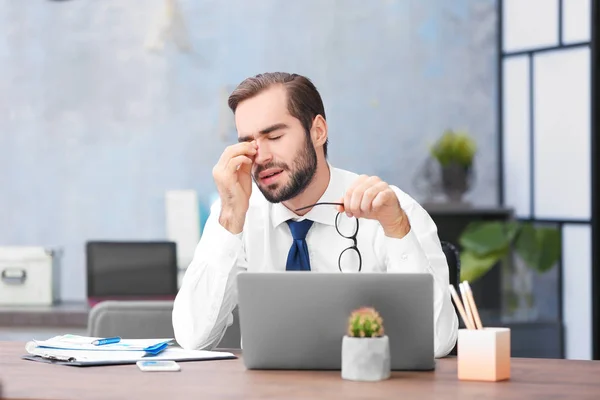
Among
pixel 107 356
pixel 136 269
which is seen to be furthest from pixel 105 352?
pixel 136 269

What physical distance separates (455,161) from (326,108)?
81 cm

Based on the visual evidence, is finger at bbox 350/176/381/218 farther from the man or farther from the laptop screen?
the laptop screen

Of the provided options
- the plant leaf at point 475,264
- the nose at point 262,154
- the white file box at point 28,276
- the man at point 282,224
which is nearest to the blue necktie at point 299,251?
the man at point 282,224

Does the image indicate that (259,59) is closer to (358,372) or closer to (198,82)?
(198,82)

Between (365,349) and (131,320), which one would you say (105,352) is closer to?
(131,320)

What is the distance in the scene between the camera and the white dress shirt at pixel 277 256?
2254 millimetres

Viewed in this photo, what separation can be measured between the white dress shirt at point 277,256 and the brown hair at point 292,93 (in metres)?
→ 0.17

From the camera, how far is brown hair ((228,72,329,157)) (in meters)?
2.53

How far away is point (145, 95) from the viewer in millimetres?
5812

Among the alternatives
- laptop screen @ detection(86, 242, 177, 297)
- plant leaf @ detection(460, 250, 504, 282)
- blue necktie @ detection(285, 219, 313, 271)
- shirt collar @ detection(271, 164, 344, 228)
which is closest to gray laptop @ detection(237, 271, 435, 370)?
blue necktie @ detection(285, 219, 313, 271)

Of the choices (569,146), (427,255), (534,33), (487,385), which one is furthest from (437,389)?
(534,33)

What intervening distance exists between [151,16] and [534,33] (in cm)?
219

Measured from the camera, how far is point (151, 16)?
5.86 meters

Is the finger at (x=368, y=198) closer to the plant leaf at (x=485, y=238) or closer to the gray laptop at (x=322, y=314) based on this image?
the gray laptop at (x=322, y=314)
